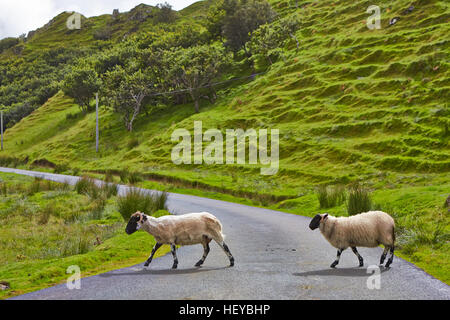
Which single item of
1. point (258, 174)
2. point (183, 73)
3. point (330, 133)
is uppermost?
point (183, 73)

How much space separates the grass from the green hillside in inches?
305

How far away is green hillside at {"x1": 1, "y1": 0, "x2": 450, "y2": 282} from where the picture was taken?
99.2 ft

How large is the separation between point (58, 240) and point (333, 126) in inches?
1467

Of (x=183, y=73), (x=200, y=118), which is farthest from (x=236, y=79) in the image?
(x=200, y=118)

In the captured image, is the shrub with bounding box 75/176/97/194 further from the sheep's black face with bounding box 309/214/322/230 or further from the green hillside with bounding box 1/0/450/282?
the sheep's black face with bounding box 309/214/322/230

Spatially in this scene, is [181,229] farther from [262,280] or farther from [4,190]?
[4,190]

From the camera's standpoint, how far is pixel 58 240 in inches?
623

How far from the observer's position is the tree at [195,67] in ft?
232

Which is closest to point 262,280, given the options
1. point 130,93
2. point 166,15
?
point 130,93

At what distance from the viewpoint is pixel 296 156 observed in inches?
1752

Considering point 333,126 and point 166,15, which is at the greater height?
point 166,15

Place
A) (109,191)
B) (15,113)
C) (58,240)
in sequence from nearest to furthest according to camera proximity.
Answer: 1. (58,240)
2. (109,191)
3. (15,113)
